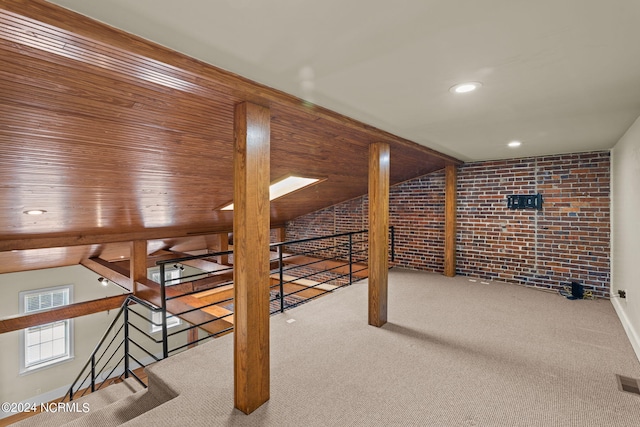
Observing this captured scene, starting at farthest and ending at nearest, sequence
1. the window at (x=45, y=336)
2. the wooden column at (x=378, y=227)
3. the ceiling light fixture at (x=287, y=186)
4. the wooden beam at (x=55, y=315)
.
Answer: the window at (x=45, y=336) < the ceiling light fixture at (x=287, y=186) < the wooden beam at (x=55, y=315) < the wooden column at (x=378, y=227)

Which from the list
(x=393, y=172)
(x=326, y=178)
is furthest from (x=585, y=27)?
(x=393, y=172)

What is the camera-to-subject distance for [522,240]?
4.66m

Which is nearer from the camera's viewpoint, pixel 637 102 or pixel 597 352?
pixel 637 102

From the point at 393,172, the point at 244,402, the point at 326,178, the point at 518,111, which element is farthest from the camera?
the point at 393,172

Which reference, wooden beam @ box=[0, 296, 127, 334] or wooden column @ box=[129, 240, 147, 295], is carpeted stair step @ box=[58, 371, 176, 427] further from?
wooden beam @ box=[0, 296, 127, 334]

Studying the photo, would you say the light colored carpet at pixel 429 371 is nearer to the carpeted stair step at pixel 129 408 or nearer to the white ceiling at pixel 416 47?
the carpeted stair step at pixel 129 408

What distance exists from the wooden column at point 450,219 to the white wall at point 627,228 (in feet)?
6.15

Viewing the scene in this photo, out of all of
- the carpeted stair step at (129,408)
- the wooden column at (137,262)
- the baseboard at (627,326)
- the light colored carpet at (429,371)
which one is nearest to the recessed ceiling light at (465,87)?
the light colored carpet at (429,371)

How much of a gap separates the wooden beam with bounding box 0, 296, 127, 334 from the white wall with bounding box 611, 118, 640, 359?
21.6 ft

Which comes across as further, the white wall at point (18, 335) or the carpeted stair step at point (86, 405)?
the white wall at point (18, 335)

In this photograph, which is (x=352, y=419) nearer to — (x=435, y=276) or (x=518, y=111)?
(x=518, y=111)

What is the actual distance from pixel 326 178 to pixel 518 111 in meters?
2.57

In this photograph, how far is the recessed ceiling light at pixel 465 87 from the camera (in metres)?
1.87

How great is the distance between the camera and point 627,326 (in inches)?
119
